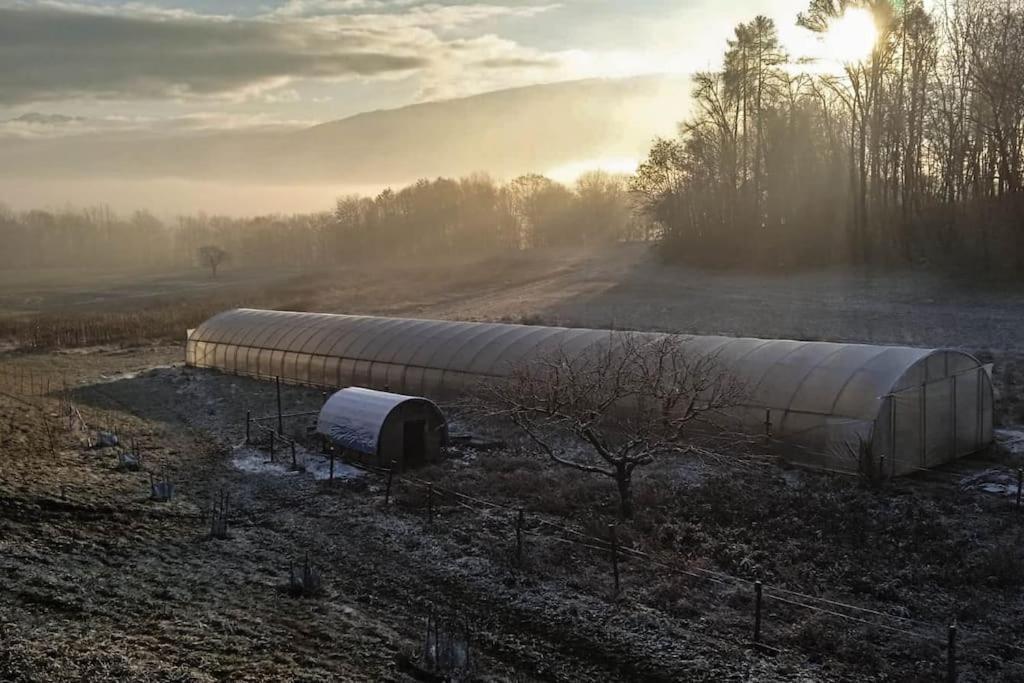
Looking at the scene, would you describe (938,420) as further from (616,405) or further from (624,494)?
(624,494)

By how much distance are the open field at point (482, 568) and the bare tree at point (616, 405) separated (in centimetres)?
115

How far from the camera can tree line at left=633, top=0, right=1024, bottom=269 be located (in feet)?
154

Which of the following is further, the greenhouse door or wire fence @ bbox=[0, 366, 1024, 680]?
the greenhouse door

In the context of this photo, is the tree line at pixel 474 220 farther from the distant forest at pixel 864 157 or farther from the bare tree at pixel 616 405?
the bare tree at pixel 616 405

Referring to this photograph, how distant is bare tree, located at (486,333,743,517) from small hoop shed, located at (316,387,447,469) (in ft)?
8.23

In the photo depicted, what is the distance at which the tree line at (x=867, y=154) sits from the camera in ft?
154

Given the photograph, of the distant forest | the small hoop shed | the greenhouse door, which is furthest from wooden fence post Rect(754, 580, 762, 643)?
the distant forest

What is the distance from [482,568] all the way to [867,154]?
5301cm

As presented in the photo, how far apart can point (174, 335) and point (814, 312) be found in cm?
3862

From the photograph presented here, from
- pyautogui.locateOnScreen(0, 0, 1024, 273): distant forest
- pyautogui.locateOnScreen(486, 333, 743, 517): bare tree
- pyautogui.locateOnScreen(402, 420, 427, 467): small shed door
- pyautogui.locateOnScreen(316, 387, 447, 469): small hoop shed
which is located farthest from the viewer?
pyautogui.locateOnScreen(0, 0, 1024, 273): distant forest

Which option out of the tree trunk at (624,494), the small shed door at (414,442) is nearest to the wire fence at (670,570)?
the small shed door at (414,442)

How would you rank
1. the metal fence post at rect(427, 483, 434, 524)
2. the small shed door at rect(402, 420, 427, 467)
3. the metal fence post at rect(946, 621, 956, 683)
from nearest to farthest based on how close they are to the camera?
the metal fence post at rect(946, 621, 956, 683)
the metal fence post at rect(427, 483, 434, 524)
the small shed door at rect(402, 420, 427, 467)

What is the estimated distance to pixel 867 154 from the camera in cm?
5744

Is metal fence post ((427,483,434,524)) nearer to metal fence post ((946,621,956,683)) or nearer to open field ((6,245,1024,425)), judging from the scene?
metal fence post ((946,621,956,683))
